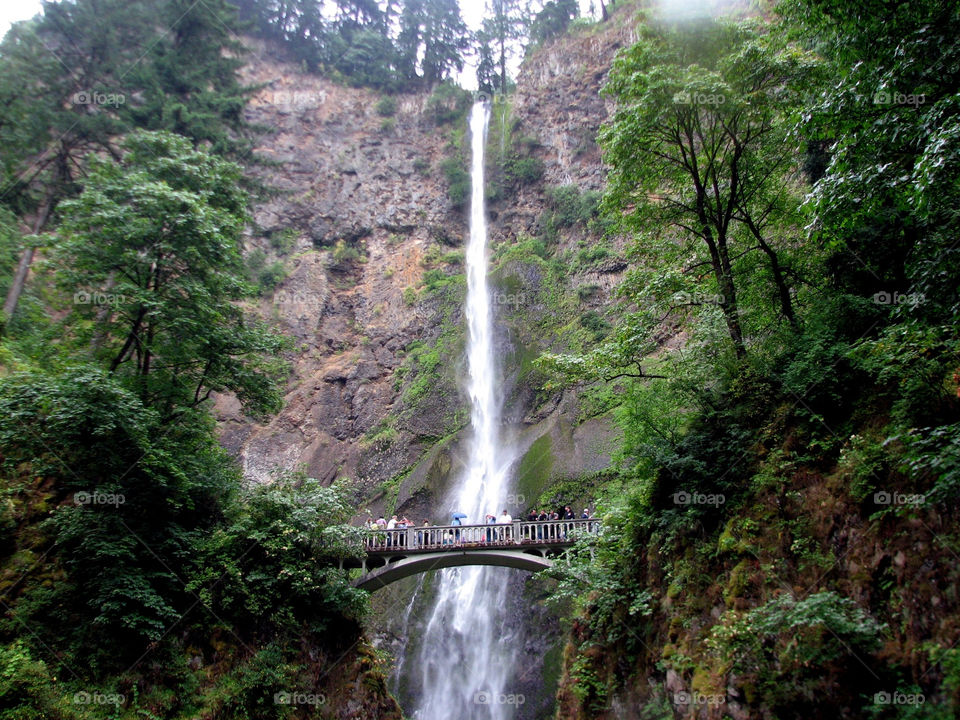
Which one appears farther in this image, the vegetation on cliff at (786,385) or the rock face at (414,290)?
the rock face at (414,290)

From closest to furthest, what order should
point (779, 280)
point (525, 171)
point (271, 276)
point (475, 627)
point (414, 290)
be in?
point (779, 280) < point (475, 627) < point (271, 276) < point (414, 290) < point (525, 171)

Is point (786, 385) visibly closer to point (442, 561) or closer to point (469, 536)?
point (469, 536)

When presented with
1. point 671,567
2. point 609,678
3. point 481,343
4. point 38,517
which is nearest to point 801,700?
point 671,567

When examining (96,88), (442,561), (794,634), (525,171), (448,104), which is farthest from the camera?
(448,104)

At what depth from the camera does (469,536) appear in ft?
61.3

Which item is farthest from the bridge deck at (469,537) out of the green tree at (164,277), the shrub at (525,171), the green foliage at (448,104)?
the green foliage at (448,104)

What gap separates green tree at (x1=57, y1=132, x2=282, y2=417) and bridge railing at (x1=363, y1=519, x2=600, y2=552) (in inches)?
217

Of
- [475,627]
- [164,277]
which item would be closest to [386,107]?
[164,277]

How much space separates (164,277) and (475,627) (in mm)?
16012

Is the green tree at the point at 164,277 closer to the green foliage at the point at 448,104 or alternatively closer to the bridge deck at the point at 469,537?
the bridge deck at the point at 469,537

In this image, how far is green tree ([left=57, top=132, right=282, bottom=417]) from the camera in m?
14.2

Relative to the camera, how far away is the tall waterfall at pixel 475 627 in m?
21.2

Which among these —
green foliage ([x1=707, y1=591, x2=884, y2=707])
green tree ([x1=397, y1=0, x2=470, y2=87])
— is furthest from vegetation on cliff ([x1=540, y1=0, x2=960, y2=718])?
green tree ([x1=397, y1=0, x2=470, y2=87])

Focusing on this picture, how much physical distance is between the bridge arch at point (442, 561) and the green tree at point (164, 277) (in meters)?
6.05
